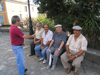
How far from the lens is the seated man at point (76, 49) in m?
2.17

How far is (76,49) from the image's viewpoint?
7.48 ft

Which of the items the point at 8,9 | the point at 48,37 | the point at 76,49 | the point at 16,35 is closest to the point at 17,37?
the point at 16,35

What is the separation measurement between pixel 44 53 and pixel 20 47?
0.99m

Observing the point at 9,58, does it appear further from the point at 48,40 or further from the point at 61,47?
the point at 61,47

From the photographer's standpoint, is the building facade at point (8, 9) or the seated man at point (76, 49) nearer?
the seated man at point (76, 49)

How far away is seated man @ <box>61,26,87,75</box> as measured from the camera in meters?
2.17

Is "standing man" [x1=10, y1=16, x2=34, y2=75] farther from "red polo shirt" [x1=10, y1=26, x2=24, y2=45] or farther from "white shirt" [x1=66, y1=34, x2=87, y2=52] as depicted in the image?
"white shirt" [x1=66, y1=34, x2=87, y2=52]

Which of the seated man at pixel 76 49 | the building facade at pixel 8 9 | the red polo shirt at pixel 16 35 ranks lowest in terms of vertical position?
the seated man at pixel 76 49

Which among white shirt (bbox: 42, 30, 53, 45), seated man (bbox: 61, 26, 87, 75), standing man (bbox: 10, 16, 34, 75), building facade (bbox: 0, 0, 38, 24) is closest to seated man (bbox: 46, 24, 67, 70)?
white shirt (bbox: 42, 30, 53, 45)

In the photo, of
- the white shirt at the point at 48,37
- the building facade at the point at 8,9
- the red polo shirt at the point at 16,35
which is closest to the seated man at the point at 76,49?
the white shirt at the point at 48,37

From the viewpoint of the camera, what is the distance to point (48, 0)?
3484 millimetres

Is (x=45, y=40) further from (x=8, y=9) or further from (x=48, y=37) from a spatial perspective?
(x=8, y=9)

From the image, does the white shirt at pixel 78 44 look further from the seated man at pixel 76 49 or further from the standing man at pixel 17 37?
the standing man at pixel 17 37

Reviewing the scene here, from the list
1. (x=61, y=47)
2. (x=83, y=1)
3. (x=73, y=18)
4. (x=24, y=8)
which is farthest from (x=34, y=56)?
(x=24, y=8)
